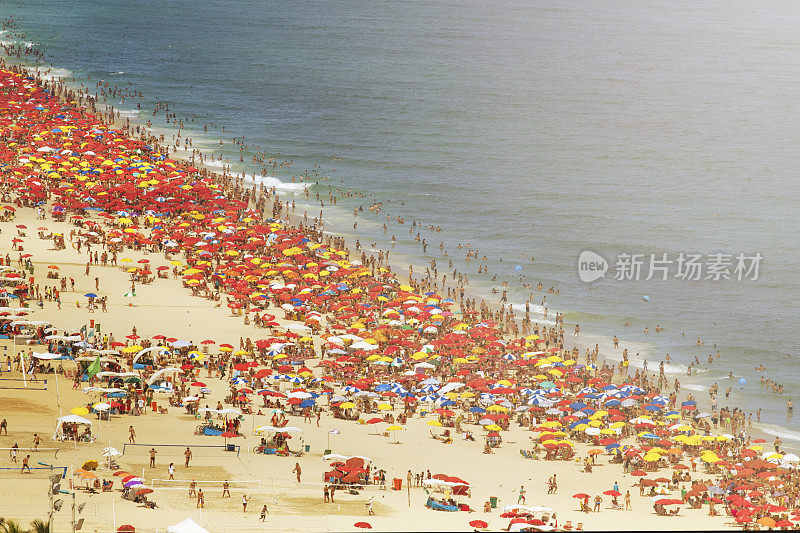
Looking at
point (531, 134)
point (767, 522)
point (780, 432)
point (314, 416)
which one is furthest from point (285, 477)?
point (531, 134)

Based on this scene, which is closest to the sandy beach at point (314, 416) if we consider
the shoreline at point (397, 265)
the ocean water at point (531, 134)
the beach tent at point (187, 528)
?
the beach tent at point (187, 528)

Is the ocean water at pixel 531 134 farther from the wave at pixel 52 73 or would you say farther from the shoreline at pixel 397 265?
the wave at pixel 52 73

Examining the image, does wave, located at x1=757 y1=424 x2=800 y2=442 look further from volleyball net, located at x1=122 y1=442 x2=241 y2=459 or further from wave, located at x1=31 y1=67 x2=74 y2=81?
wave, located at x1=31 y1=67 x2=74 y2=81

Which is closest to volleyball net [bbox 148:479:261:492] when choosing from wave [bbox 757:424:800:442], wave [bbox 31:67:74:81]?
wave [bbox 757:424:800:442]

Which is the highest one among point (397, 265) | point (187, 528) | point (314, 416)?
point (397, 265)

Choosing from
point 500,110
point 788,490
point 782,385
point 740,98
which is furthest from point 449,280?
point 740,98

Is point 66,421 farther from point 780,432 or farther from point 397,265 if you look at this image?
point 397,265
